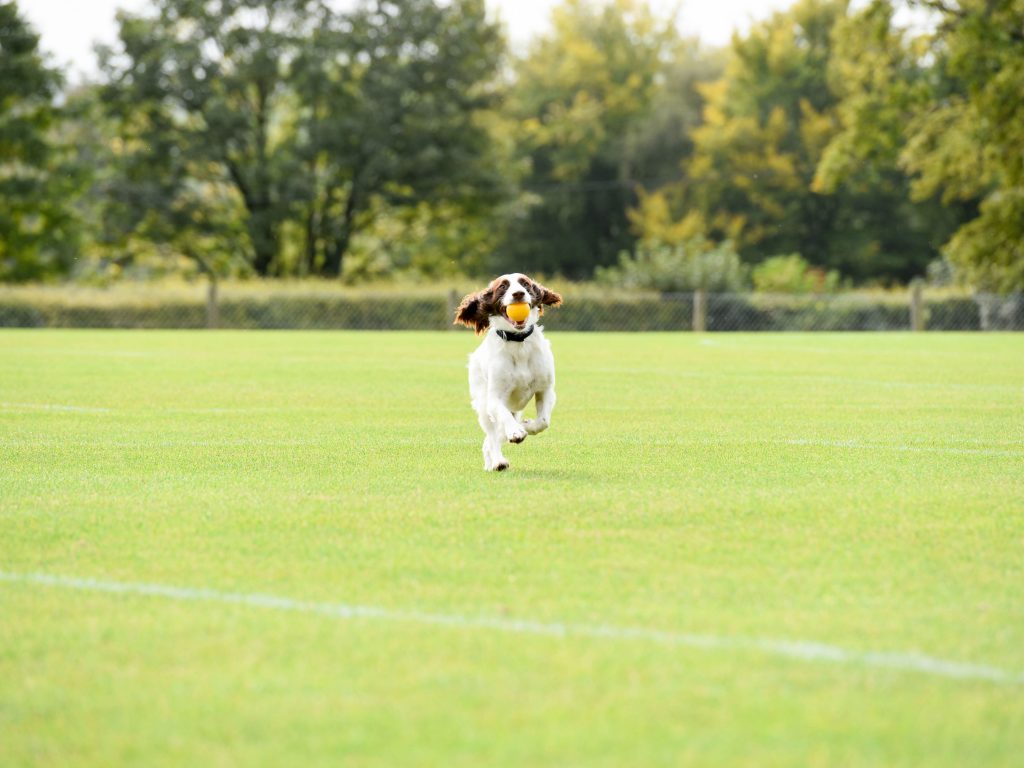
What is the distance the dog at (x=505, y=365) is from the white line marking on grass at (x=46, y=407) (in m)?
5.38

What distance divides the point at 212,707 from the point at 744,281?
48.3m

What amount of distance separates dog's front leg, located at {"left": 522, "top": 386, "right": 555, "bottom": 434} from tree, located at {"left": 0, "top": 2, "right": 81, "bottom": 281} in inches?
2051

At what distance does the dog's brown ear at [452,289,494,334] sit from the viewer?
9.05m

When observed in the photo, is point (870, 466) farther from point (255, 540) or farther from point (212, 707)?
point (212, 707)

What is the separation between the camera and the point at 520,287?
8922mm

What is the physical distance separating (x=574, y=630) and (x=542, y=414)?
4649 mm

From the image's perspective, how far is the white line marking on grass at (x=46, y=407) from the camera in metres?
13.5

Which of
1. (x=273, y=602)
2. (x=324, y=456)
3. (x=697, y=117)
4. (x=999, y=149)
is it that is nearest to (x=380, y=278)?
(x=697, y=117)

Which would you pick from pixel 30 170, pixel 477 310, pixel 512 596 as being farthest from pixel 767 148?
pixel 512 596

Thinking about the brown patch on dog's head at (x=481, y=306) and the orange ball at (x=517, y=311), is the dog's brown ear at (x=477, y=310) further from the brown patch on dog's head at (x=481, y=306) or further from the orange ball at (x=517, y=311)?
the orange ball at (x=517, y=311)

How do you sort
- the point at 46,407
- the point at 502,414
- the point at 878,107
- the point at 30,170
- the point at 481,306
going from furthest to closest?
the point at 30,170 → the point at 878,107 → the point at 46,407 → the point at 481,306 → the point at 502,414

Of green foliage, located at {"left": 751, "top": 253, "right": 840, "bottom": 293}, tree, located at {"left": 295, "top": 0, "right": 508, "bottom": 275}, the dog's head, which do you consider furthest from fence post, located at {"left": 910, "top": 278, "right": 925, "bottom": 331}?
the dog's head

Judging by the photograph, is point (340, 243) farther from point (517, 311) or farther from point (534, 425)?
point (517, 311)

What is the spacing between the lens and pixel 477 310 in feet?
30.0
